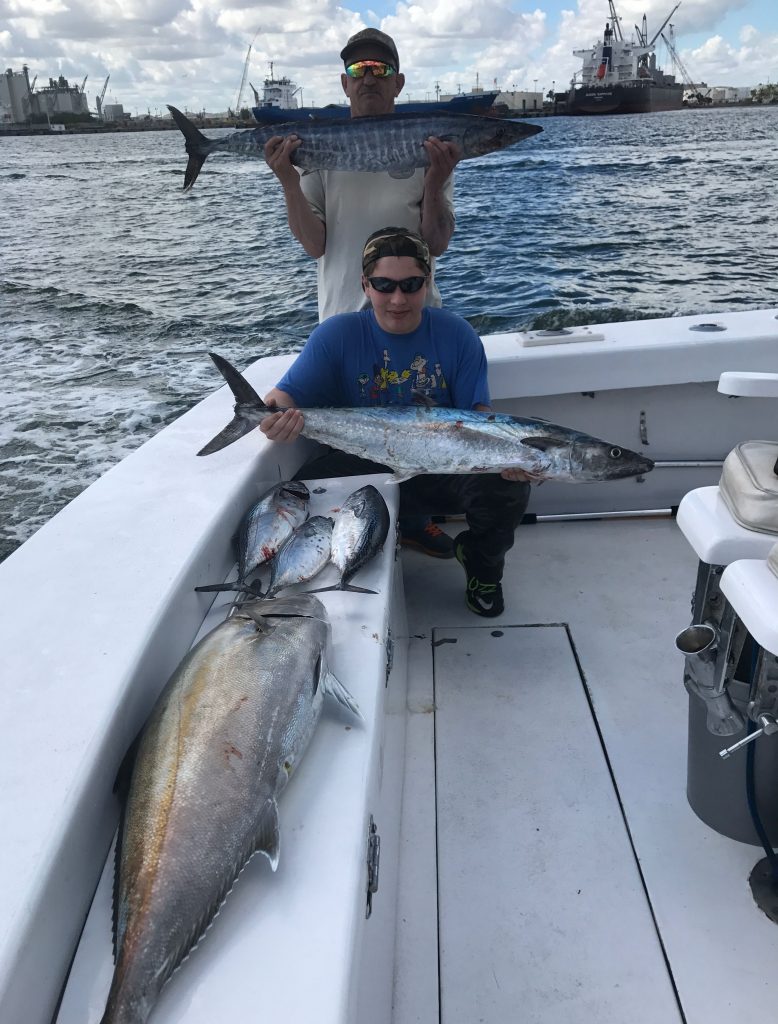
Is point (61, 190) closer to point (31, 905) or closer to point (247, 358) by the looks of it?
point (247, 358)

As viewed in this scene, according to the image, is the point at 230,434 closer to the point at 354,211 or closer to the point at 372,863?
the point at 354,211

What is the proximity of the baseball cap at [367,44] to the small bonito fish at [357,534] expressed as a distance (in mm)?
1656

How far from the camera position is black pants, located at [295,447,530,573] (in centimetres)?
256

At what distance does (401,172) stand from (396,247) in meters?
0.67

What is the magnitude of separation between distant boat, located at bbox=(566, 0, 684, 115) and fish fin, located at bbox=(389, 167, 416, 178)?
257 ft

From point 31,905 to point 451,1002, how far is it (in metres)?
0.93

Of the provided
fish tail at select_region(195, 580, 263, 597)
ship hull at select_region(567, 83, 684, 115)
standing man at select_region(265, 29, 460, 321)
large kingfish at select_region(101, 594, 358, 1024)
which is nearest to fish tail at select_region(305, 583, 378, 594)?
fish tail at select_region(195, 580, 263, 597)

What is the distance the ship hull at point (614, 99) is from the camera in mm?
70500

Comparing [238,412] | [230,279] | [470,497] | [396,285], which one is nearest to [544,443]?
[470,497]

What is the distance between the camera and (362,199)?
2.98 meters

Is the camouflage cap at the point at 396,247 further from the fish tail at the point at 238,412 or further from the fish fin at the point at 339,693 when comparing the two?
the fish fin at the point at 339,693

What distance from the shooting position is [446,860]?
1825 millimetres

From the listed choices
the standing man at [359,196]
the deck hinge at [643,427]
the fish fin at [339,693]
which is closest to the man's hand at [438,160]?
the standing man at [359,196]

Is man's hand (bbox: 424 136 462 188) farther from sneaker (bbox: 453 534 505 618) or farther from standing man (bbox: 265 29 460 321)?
sneaker (bbox: 453 534 505 618)
